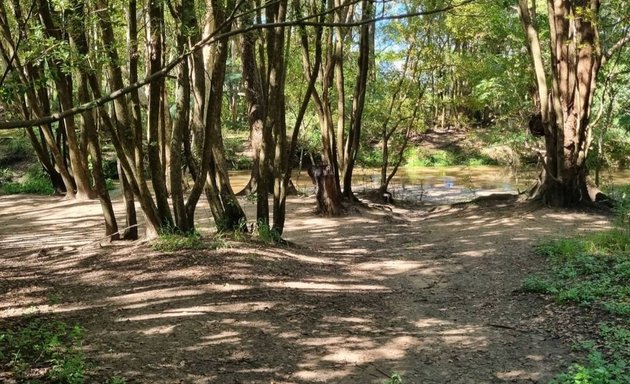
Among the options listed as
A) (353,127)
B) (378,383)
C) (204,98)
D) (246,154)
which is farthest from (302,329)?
(246,154)

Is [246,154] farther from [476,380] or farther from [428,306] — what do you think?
[476,380]

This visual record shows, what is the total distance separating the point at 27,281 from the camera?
6188 millimetres

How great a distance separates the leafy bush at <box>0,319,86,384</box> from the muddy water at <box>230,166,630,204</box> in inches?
530

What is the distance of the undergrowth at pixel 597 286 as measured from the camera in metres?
3.74

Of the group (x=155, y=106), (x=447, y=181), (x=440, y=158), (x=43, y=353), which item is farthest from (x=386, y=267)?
(x=440, y=158)

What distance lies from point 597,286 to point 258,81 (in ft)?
34.3

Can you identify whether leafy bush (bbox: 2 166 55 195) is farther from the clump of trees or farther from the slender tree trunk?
the slender tree trunk

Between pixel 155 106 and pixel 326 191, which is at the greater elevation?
pixel 155 106

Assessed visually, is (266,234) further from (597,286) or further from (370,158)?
(370,158)

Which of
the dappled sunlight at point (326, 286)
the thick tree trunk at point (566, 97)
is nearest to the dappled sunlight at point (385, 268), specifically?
the dappled sunlight at point (326, 286)

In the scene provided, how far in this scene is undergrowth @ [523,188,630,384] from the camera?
3.74 metres

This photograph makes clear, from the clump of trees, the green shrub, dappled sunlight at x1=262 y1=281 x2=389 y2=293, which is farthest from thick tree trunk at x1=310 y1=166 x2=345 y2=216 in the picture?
the green shrub

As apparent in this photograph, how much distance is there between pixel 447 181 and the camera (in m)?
24.8

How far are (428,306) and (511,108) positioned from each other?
1524cm
